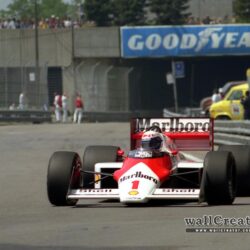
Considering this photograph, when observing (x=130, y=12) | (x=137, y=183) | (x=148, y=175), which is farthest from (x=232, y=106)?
(x=130, y=12)

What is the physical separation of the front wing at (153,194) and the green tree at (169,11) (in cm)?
5283

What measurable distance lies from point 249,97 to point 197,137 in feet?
49.2

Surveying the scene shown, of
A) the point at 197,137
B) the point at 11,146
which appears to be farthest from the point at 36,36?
the point at 197,137

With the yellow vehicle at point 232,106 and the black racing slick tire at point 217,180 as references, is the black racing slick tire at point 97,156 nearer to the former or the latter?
the black racing slick tire at point 217,180

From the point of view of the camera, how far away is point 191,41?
2109 inches

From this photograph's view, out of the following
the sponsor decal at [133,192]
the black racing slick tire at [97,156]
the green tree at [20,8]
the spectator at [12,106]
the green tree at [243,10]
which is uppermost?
the green tree at [20,8]

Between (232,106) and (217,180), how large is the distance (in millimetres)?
23273

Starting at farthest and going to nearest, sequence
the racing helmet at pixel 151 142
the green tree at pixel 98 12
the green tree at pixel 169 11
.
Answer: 1. the green tree at pixel 98 12
2. the green tree at pixel 169 11
3. the racing helmet at pixel 151 142

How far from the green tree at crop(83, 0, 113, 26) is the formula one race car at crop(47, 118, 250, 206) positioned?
5486cm

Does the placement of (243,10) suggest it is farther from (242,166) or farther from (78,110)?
(242,166)

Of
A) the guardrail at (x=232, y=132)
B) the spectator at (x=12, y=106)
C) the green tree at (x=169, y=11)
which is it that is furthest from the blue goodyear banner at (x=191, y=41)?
the guardrail at (x=232, y=132)

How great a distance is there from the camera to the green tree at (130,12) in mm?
66812

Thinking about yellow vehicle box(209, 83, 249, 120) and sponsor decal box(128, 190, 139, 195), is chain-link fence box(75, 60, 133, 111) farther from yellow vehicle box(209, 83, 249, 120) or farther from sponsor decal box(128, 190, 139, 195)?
sponsor decal box(128, 190, 139, 195)

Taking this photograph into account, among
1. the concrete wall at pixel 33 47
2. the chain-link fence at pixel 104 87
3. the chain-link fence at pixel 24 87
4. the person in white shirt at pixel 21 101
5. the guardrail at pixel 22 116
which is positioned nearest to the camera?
the guardrail at pixel 22 116
